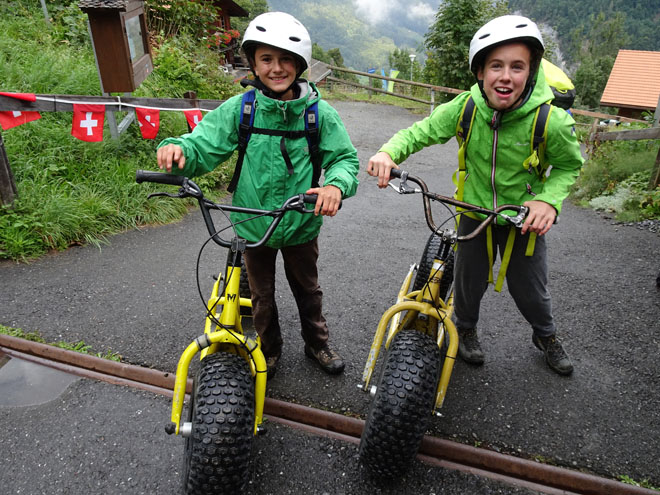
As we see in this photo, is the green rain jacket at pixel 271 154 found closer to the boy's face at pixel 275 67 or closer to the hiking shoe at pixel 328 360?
the boy's face at pixel 275 67

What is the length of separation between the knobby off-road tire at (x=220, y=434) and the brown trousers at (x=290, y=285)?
→ 0.73m

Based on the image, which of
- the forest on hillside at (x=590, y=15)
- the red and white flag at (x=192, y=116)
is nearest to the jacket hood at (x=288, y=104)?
the red and white flag at (x=192, y=116)

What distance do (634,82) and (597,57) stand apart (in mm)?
56041

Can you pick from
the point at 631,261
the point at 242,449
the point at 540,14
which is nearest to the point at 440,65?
the point at 631,261

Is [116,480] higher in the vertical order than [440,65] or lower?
lower

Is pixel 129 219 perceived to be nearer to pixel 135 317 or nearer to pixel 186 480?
pixel 135 317

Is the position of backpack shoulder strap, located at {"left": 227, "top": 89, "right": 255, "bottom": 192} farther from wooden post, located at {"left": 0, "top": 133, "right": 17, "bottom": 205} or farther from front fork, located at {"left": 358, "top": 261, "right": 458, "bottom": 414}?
wooden post, located at {"left": 0, "top": 133, "right": 17, "bottom": 205}

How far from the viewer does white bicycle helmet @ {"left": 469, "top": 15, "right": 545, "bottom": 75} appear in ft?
7.06

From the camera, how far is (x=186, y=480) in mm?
2012

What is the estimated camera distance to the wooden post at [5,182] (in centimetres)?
441

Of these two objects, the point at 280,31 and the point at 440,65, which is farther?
the point at 440,65

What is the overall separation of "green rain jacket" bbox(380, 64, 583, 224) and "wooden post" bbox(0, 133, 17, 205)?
4.12 metres

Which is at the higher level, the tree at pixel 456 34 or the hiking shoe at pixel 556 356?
the tree at pixel 456 34

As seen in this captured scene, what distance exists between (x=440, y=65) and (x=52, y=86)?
43.2 ft
